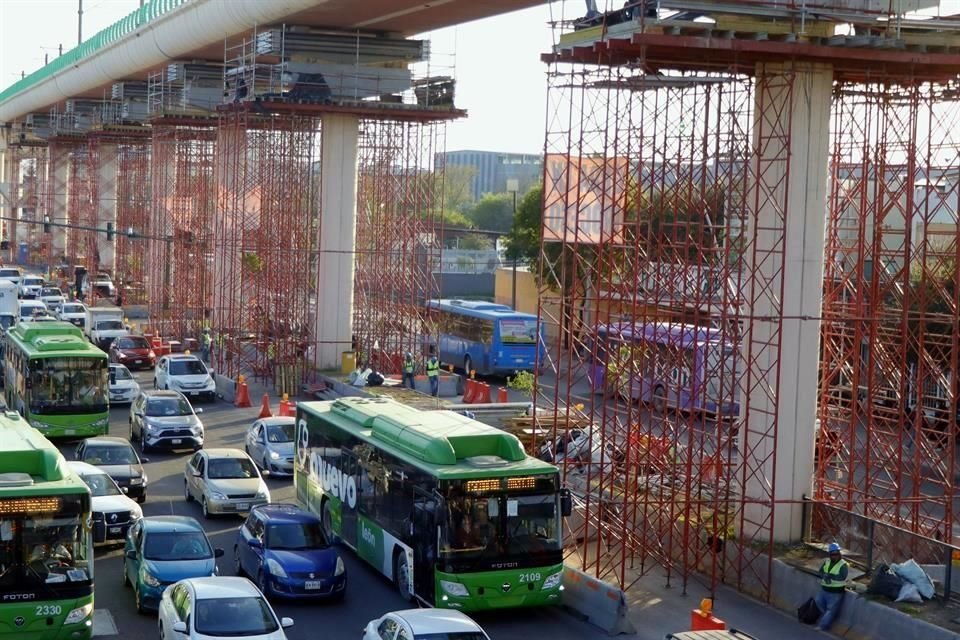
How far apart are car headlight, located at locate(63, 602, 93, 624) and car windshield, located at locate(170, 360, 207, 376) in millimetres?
26072

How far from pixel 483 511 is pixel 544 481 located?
3.16 feet

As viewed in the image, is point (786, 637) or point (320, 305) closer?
point (786, 637)

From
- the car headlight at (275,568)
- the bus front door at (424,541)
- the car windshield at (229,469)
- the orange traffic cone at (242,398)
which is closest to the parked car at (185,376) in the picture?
the orange traffic cone at (242,398)

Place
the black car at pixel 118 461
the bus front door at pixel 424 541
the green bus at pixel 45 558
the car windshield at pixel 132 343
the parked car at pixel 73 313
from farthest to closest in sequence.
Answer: the parked car at pixel 73 313, the car windshield at pixel 132 343, the black car at pixel 118 461, the bus front door at pixel 424 541, the green bus at pixel 45 558

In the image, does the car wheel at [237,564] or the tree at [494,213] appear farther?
the tree at [494,213]

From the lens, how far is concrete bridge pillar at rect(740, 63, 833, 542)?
75.1 ft

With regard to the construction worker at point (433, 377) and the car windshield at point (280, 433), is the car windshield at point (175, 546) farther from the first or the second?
the construction worker at point (433, 377)

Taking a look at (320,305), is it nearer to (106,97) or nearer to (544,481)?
(544,481)

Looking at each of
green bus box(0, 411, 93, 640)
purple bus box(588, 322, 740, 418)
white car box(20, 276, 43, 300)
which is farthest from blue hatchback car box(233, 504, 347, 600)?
white car box(20, 276, 43, 300)

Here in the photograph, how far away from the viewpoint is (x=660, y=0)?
21.3m

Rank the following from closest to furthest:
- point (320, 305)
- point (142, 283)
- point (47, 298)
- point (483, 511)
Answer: point (483, 511), point (320, 305), point (47, 298), point (142, 283)

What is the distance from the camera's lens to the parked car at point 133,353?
50500 millimetres

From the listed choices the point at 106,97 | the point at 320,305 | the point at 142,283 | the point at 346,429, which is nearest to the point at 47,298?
the point at 142,283

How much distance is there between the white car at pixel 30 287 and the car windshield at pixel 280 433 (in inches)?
1496
